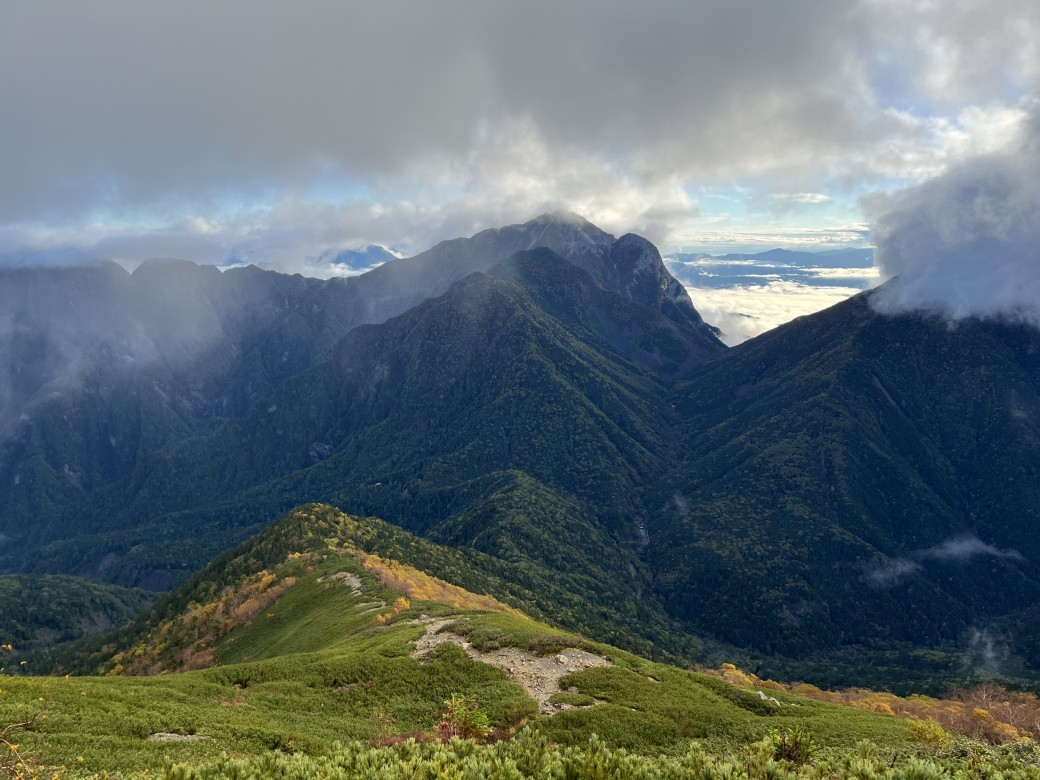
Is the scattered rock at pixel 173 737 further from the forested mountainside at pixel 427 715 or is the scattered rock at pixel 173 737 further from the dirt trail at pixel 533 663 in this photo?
the dirt trail at pixel 533 663

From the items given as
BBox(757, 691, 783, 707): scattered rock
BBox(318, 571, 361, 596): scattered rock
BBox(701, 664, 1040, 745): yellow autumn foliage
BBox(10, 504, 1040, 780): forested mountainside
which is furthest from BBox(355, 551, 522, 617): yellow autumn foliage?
BBox(757, 691, 783, 707): scattered rock

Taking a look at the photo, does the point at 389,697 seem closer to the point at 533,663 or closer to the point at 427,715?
the point at 427,715

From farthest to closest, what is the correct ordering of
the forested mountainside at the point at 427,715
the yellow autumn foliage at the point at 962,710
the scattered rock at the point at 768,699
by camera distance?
the yellow autumn foliage at the point at 962,710, the scattered rock at the point at 768,699, the forested mountainside at the point at 427,715

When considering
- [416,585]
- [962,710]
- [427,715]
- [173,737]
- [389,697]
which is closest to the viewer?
[173,737]

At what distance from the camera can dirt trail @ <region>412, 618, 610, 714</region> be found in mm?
62094

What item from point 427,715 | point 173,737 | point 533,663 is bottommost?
point 533,663

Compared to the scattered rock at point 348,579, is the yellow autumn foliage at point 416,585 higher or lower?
lower

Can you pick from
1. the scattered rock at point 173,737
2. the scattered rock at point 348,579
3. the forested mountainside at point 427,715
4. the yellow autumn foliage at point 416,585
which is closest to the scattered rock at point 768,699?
the forested mountainside at point 427,715

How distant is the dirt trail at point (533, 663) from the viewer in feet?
204

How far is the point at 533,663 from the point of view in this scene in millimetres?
68875

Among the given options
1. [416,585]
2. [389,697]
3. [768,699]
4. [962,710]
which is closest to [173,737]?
[389,697]

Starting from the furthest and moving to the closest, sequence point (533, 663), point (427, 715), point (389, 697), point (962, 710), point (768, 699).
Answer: point (962, 710) → point (533, 663) → point (768, 699) → point (389, 697) → point (427, 715)

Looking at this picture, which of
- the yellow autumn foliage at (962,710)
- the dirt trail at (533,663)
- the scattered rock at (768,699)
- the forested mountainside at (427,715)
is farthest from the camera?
the yellow autumn foliage at (962,710)

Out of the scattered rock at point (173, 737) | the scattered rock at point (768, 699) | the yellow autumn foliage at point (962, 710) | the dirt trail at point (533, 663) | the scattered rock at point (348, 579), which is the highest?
the scattered rock at point (173, 737)
